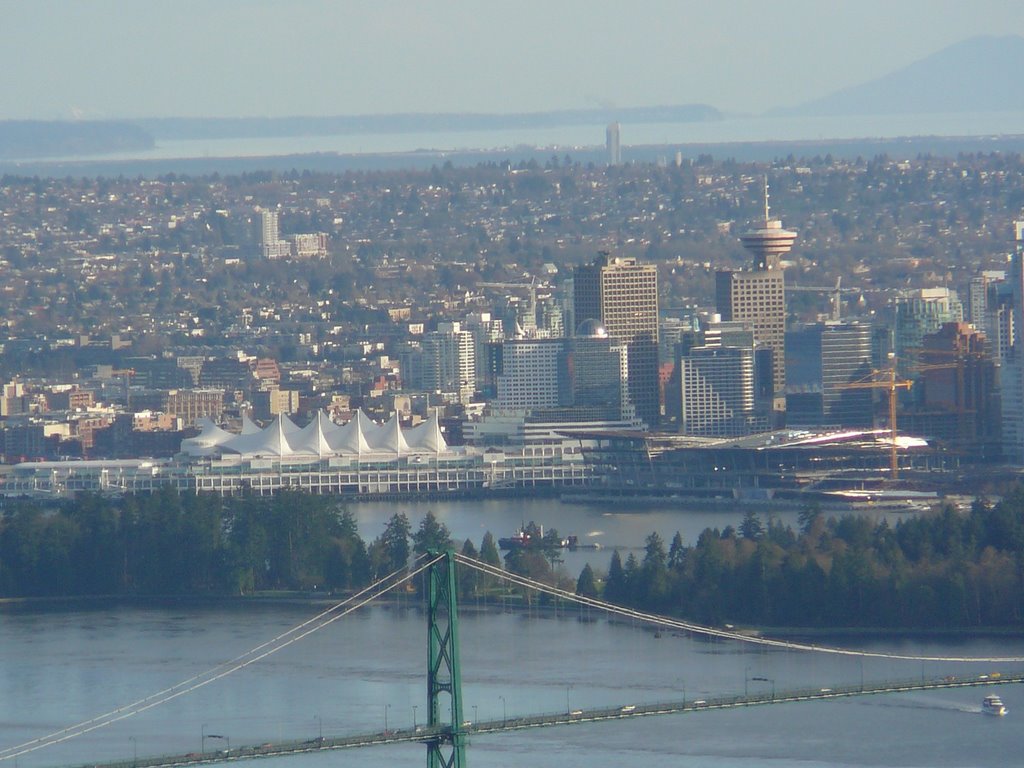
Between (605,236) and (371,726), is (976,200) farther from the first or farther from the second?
(371,726)

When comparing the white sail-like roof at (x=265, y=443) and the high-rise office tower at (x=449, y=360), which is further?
the high-rise office tower at (x=449, y=360)

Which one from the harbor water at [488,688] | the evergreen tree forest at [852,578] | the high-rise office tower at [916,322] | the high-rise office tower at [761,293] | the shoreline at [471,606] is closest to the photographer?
the harbor water at [488,688]

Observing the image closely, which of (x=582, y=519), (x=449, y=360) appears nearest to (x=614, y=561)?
(x=582, y=519)

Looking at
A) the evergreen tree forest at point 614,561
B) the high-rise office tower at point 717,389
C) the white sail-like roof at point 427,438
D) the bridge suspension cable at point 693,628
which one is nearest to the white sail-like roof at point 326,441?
the white sail-like roof at point 427,438

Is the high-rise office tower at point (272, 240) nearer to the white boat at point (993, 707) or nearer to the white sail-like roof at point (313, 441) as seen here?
the white sail-like roof at point (313, 441)

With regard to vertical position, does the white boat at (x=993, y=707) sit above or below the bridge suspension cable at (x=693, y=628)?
below

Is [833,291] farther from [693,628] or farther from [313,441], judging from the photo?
[693,628]

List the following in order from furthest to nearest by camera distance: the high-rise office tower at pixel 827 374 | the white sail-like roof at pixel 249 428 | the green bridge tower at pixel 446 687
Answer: the high-rise office tower at pixel 827 374
the white sail-like roof at pixel 249 428
the green bridge tower at pixel 446 687
